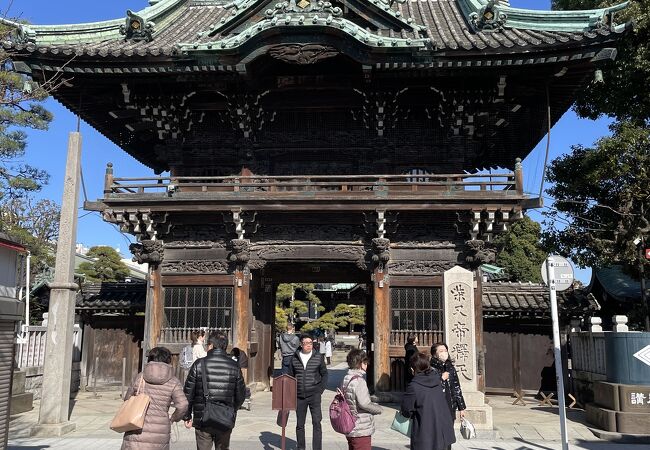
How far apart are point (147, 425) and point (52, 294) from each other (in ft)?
18.4

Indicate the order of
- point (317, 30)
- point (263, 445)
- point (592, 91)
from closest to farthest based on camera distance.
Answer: point (263, 445) < point (317, 30) < point (592, 91)

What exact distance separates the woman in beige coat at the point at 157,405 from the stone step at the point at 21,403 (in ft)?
30.1

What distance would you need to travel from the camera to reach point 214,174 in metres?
15.2

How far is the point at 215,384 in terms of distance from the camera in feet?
21.0

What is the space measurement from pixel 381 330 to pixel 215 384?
25.8 feet

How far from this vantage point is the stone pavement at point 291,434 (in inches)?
380

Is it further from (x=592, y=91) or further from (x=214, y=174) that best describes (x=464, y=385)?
(x=592, y=91)

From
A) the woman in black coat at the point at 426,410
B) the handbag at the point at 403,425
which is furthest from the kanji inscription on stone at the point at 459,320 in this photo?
the woman in black coat at the point at 426,410

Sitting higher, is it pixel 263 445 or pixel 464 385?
pixel 464 385

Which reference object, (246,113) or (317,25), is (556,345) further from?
(246,113)

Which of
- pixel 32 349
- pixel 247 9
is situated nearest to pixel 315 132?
pixel 247 9

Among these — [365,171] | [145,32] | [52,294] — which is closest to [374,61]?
[365,171]

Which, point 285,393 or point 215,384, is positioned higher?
point 215,384

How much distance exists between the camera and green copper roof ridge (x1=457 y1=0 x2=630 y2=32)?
12.2 meters
